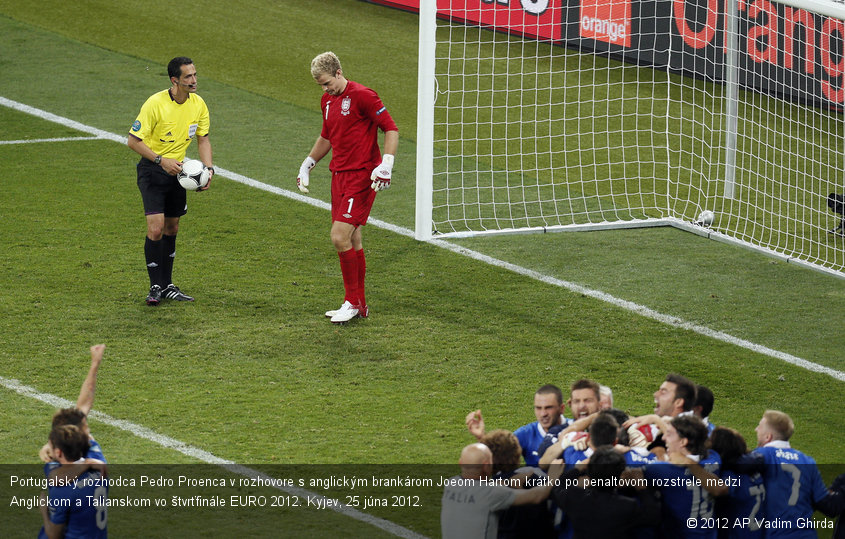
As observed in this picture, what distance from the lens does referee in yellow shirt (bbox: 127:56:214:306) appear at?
9.35 meters

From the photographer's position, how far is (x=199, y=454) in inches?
290

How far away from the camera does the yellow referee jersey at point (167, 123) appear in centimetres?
938

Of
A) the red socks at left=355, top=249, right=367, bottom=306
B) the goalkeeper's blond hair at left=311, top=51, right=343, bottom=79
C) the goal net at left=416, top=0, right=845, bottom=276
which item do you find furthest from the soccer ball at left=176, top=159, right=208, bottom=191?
the goal net at left=416, top=0, right=845, bottom=276

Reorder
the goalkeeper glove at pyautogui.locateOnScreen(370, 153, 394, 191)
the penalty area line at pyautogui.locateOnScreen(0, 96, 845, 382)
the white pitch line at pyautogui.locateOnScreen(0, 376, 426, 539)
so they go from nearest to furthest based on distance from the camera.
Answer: the white pitch line at pyautogui.locateOnScreen(0, 376, 426, 539) < the goalkeeper glove at pyautogui.locateOnScreen(370, 153, 394, 191) < the penalty area line at pyautogui.locateOnScreen(0, 96, 845, 382)

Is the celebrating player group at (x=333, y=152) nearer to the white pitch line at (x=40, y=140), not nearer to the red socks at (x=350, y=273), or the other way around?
the red socks at (x=350, y=273)

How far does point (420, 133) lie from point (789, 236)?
12.6 feet

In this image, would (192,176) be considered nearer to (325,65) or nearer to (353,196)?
(353,196)

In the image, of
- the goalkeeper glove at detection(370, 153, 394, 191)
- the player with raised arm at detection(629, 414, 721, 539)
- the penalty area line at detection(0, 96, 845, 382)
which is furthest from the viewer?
the penalty area line at detection(0, 96, 845, 382)

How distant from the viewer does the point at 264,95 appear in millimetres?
16188

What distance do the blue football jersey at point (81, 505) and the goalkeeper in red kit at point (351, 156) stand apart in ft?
13.4

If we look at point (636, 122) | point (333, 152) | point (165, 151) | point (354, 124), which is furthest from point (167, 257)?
point (636, 122)

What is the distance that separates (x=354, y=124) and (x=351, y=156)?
0.24 metres

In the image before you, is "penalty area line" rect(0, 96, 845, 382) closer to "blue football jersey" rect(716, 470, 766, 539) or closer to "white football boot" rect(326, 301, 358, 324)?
"white football boot" rect(326, 301, 358, 324)

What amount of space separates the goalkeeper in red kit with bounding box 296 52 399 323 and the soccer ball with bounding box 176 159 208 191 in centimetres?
100
